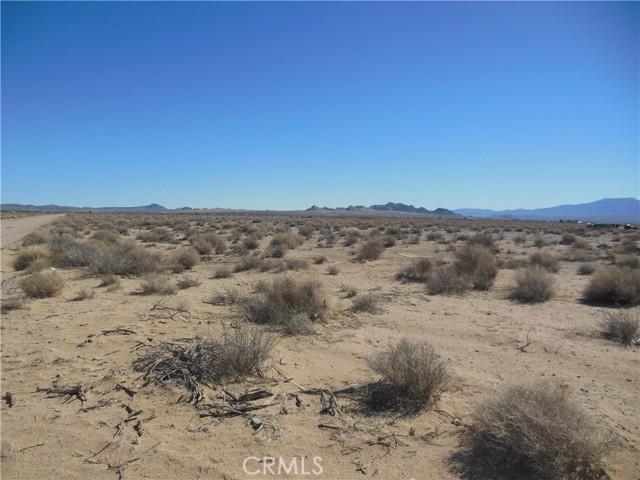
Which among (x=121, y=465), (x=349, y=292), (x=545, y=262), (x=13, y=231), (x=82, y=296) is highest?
(x=13, y=231)

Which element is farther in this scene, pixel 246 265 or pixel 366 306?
pixel 246 265

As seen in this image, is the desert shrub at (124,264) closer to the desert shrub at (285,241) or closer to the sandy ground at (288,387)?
the sandy ground at (288,387)

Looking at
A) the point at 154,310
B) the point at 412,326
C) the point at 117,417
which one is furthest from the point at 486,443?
the point at 154,310

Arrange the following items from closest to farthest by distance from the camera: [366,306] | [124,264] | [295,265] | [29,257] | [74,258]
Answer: [366,306] → [124,264] → [74,258] → [29,257] → [295,265]

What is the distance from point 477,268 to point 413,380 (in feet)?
29.3

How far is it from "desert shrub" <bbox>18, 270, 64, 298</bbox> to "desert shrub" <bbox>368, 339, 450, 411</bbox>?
8.10 metres

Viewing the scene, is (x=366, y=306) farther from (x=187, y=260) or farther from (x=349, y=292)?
(x=187, y=260)

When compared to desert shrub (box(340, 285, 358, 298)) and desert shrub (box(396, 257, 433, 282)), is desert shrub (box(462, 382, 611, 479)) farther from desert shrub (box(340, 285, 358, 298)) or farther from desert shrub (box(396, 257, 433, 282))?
desert shrub (box(396, 257, 433, 282))

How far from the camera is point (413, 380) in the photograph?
182 inches

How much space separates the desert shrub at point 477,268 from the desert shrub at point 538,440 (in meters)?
8.08

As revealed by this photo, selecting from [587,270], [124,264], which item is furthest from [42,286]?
[587,270]

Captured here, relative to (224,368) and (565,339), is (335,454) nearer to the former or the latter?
(224,368)

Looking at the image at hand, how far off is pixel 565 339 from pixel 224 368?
5.87 meters

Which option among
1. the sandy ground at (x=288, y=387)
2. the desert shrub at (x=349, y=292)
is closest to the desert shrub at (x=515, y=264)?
the sandy ground at (x=288, y=387)
